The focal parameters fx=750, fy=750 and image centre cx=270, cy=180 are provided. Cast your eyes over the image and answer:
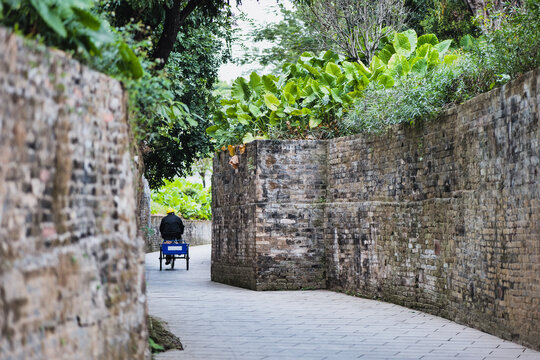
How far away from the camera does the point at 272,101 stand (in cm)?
1698

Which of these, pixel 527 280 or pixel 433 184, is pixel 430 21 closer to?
pixel 433 184

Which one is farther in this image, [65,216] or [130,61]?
[130,61]

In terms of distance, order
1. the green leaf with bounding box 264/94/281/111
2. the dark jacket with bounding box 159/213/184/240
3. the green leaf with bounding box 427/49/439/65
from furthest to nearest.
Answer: the dark jacket with bounding box 159/213/184/240 < the green leaf with bounding box 264/94/281/111 < the green leaf with bounding box 427/49/439/65

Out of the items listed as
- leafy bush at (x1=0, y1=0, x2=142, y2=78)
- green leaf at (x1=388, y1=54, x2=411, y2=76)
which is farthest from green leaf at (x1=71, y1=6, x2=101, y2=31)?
green leaf at (x1=388, y1=54, x2=411, y2=76)

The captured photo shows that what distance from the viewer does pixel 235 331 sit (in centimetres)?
1005

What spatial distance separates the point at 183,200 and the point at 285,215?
23893 mm

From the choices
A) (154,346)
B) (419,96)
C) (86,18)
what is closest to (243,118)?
(419,96)

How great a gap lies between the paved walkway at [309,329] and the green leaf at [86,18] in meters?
3.89

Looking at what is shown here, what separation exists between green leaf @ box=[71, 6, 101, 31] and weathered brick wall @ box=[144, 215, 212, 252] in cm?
2707

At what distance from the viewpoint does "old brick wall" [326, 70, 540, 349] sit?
29.4 ft

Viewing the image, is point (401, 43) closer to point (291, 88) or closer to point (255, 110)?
point (291, 88)

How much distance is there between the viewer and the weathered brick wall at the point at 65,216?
4418mm

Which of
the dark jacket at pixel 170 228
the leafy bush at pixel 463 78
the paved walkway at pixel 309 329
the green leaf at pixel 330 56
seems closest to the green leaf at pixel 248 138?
the leafy bush at pixel 463 78

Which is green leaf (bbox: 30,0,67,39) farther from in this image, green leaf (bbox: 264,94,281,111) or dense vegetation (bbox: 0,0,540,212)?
green leaf (bbox: 264,94,281,111)
